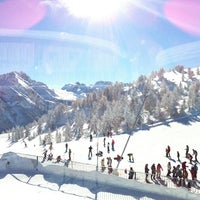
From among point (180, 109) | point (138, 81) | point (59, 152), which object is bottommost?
point (59, 152)

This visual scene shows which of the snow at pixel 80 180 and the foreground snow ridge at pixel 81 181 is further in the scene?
the snow at pixel 80 180

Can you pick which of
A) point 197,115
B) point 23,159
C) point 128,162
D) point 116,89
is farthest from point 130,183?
point 116,89

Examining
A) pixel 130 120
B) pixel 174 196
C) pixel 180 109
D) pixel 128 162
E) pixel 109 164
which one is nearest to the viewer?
pixel 174 196

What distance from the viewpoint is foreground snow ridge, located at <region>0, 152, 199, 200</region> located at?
25.2 meters

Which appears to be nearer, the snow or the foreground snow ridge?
the foreground snow ridge

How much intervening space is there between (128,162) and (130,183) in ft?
30.0

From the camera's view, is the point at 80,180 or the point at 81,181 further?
the point at 80,180

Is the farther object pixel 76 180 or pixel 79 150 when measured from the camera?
pixel 79 150

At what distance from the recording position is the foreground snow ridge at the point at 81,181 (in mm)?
25203

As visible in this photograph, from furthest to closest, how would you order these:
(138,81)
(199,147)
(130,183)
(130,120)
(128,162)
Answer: (138,81), (130,120), (199,147), (128,162), (130,183)

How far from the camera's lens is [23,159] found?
113ft

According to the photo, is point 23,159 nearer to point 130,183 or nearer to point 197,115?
point 130,183

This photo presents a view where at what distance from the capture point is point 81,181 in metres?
29.2

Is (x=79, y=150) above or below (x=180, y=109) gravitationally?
below
